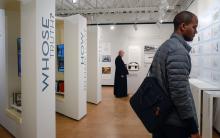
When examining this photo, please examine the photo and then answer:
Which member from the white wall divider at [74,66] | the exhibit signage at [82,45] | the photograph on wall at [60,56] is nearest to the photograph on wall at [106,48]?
the photograph on wall at [60,56]

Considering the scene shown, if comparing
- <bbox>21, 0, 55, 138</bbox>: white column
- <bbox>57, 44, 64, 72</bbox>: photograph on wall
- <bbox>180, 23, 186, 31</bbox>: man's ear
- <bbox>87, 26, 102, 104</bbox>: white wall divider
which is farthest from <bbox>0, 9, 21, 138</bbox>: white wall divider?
<bbox>180, 23, 186, 31</bbox>: man's ear

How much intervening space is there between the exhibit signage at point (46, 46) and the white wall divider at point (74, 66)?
1.81 metres

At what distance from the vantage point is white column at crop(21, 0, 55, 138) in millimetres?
3654

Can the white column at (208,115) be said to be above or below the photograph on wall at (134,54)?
below

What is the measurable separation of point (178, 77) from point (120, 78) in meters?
7.73

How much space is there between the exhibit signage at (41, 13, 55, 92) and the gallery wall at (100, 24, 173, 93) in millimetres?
7532

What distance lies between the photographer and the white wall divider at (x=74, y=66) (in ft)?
19.2

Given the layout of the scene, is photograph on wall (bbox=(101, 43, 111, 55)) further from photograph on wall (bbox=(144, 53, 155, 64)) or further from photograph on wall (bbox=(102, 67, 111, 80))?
photograph on wall (bbox=(144, 53, 155, 64))

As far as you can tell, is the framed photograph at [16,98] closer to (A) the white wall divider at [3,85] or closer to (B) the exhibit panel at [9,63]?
(B) the exhibit panel at [9,63]

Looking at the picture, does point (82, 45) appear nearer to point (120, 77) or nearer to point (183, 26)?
point (120, 77)

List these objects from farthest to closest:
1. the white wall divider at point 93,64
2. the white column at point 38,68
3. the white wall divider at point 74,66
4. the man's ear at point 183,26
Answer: the white wall divider at point 93,64
the white wall divider at point 74,66
the white column at point 38,68
the man's ear at point 183,26

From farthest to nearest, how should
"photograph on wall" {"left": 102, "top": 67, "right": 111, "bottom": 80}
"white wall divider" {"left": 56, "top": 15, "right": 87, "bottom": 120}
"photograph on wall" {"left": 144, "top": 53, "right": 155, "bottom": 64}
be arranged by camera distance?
1. "photograph on wall" {"left": 102, "top": 67, "right": 111, "bottom": 80}
2. "photograph on wall" {"left": 144, "top": 53, "right": 155, "bottom": 64}
3. "white wall divider" {"left": 56, "top": 15, "right": 87, "bottom": 120}

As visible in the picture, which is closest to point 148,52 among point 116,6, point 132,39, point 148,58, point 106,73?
point 148,58

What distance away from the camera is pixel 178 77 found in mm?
1775
